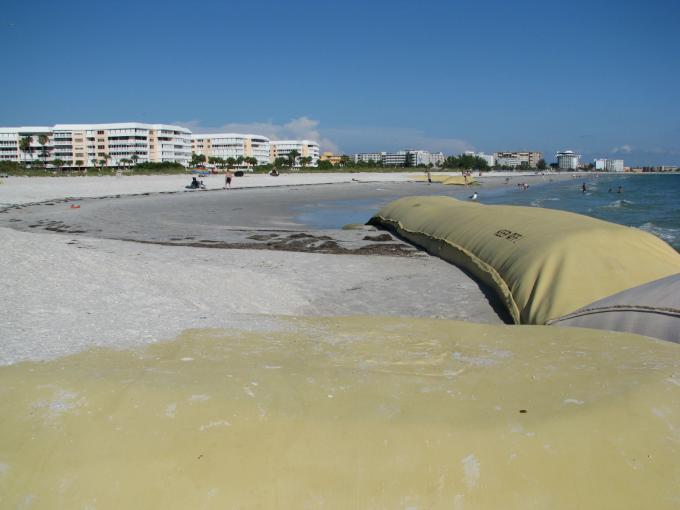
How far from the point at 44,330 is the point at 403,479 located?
3276mm

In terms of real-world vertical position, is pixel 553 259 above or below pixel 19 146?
below

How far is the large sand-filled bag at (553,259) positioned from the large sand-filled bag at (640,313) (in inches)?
12.5

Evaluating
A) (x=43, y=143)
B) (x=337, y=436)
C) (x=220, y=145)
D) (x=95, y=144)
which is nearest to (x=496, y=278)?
(x=337, y=436)

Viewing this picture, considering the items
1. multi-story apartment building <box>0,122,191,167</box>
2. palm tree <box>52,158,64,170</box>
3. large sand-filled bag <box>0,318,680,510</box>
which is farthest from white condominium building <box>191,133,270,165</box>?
large sand-filled bag <box>0,318,680,510</box>

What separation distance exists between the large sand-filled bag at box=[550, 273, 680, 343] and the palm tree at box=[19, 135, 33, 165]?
112238mm

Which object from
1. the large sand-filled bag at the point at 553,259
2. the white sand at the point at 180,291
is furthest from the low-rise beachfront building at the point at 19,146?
the large sand-filled bag at the point at 553,259

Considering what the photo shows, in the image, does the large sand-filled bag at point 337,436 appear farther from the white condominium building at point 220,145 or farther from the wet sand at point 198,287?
the white condominium building at point 220,145

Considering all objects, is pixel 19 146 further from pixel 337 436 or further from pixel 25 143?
pixel 337 436

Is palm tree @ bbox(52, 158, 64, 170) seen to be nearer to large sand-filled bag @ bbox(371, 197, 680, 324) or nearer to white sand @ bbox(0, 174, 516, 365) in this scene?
white sand @ bbox(0, 174, 516, 365)

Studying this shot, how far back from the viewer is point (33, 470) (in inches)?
98.0

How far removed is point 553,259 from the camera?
718 cm

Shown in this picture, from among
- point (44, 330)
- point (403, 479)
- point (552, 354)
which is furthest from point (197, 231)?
point (403, 479)

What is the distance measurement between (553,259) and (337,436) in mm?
5306

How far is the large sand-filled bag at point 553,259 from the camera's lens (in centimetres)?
648
